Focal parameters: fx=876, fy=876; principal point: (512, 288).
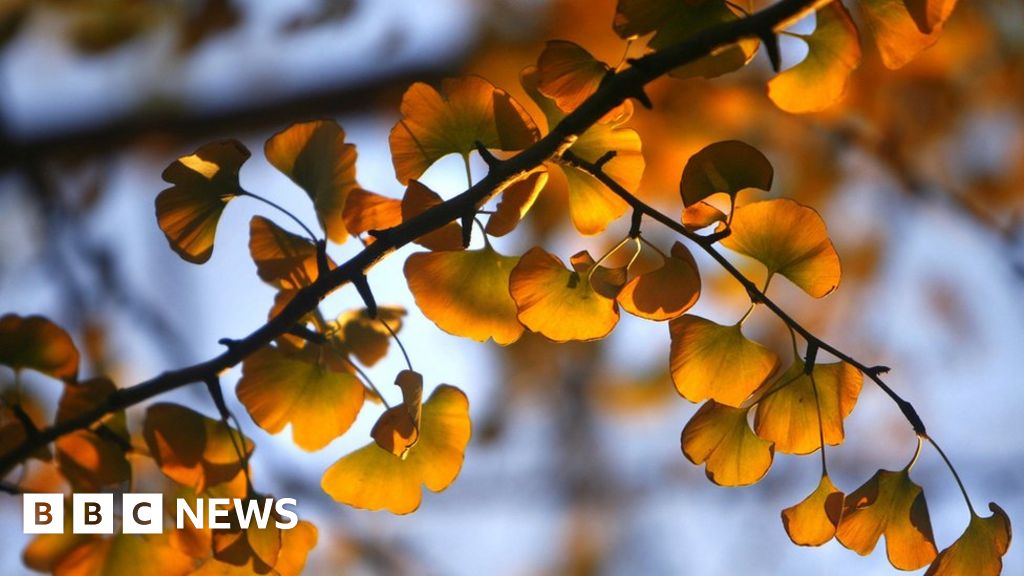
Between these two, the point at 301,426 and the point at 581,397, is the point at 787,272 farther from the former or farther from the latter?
the point at 581,397

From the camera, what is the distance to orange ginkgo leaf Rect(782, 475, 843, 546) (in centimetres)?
33

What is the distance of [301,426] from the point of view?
0.38 m

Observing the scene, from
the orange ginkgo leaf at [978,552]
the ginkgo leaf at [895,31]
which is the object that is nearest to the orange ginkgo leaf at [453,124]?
the ginkgo leaf at [895,31]

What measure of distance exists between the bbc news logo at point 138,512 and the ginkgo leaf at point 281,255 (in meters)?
0.09

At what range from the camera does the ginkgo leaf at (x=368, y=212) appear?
333 millimetres

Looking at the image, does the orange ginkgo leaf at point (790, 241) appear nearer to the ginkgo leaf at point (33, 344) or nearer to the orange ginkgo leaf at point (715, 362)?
the orange ginkgo leaf at point (715, 362)

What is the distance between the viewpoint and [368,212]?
33 centimetres

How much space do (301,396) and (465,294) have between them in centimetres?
9

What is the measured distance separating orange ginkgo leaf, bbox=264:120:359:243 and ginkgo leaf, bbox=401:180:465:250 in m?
0.07

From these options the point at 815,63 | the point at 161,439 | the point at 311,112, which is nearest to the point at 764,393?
the point at 815,63

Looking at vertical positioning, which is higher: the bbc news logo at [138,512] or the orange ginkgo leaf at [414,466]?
the orange ginkgo leaf at [414,466]

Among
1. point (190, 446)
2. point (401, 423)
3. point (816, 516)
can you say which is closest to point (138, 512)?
point (190, 446)

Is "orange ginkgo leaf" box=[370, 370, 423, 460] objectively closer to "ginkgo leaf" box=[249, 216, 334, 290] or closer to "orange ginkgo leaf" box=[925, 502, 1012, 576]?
"ginkgo leaf" box=[249, 216, 334, 290]

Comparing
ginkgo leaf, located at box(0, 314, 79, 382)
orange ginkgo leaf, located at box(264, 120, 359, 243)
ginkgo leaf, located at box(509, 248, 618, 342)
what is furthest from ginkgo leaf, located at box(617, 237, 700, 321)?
ginkgo leaf, located at box(0, 314, 79, 382)
